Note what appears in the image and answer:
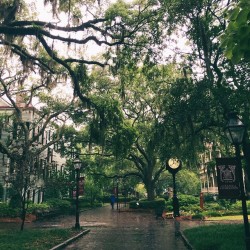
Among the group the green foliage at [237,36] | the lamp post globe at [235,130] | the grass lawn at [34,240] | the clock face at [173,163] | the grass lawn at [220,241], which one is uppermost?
the green foliage at [237,36]

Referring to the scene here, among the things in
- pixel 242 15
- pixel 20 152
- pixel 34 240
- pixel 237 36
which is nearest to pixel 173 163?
pixel 34 240

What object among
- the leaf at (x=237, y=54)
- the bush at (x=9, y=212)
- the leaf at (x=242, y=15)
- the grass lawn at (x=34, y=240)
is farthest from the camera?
the bush at (x=9, y=212)

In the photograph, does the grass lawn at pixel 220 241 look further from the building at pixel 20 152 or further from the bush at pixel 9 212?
the bush at pixel 9 212

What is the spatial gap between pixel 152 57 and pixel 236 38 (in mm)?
13059

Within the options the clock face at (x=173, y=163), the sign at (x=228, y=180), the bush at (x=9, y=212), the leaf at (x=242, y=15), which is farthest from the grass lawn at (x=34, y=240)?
the bush at (x=9, y=212)

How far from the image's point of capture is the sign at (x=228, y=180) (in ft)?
27.7

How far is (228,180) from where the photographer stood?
8.62 metres

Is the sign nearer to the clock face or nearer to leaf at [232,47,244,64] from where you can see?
leaf at [232,47,244,64]

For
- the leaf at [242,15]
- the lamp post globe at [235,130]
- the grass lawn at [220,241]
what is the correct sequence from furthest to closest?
the grass lawn at [220,241] < the lamp post globe at [235,130] < the leaf at [242,15]

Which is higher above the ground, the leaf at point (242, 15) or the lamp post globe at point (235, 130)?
the leaf at point (242, 15)

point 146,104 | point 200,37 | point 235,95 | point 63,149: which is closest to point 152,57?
point 200,37

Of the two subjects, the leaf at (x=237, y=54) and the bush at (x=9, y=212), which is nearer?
the leaf at (x=237, y=54)

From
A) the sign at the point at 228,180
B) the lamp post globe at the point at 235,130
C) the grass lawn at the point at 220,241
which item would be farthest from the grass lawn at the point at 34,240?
the lamp post globe at the point at 235,130

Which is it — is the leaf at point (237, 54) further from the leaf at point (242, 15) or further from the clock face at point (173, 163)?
the clock face at point (173, 163)
